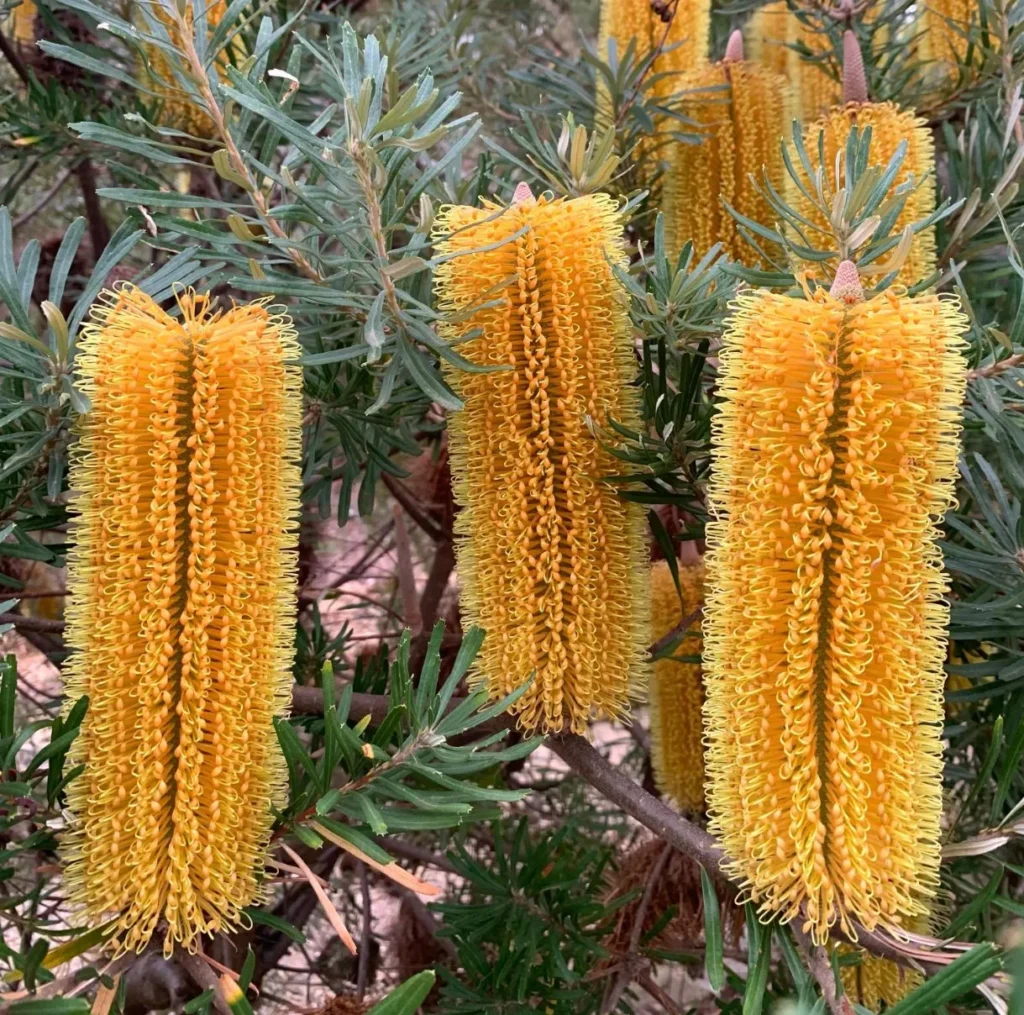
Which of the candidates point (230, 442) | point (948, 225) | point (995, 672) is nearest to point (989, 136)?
point (948, 225)

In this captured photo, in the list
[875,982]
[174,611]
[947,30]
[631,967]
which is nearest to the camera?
[174,611]

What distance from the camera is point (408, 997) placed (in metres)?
0.34

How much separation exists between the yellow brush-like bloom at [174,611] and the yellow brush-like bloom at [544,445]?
11 centimetres

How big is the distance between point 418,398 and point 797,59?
592 mm

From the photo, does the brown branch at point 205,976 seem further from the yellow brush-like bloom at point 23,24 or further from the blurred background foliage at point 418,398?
the yellow brush-like bloom at point 23,24

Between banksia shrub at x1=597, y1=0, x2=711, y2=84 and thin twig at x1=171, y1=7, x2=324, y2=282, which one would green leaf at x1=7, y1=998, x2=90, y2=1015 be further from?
banksia shrub at x1=597, y1=0, x2=711, y2=84

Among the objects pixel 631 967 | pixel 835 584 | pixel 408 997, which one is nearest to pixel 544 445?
pixel 835 584

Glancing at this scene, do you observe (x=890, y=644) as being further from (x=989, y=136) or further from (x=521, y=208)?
(x=989, y=136)

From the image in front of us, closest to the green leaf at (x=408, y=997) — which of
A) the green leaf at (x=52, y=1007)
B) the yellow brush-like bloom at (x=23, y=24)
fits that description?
the green leaf at (x=52, y=1007)

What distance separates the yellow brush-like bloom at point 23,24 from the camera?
106 cm

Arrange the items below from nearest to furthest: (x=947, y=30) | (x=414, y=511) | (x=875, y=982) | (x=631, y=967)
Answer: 1. (x=875, y=982)
2. (x=631, y=967)
3. (x=947, y=30)
4. (x=414, y=511)

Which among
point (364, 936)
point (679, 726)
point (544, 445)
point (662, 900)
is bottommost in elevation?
point (364, 936)

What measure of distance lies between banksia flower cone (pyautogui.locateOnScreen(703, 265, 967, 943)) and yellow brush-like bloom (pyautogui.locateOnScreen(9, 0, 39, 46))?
3.24 ft

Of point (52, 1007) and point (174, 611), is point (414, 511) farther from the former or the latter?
point (52, 1007)
